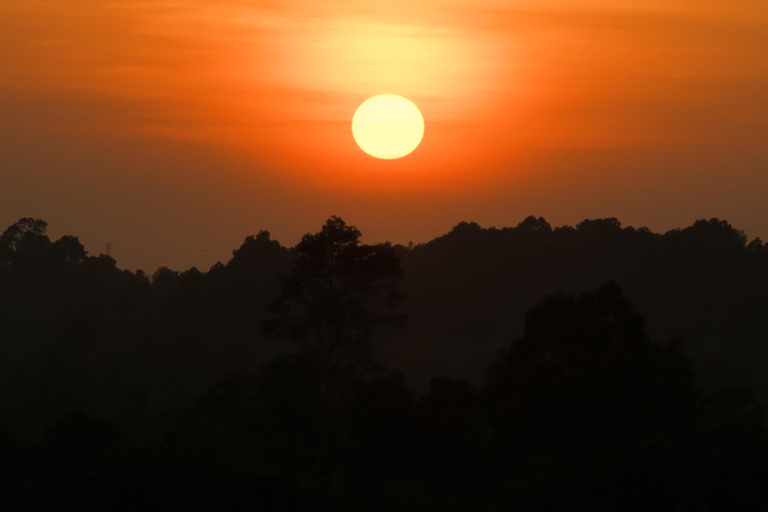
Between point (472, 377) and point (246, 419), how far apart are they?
38.8 meters

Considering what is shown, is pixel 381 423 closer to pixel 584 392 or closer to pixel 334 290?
pixel 584 392

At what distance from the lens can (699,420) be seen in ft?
154

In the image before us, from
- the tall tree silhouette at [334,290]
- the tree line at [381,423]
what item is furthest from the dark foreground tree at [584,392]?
the tall tree silhouette at [334,290]

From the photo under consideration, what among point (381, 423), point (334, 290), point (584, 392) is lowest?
point (381, 423)

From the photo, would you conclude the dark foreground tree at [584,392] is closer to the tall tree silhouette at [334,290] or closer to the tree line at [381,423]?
the tree line at [381,423]

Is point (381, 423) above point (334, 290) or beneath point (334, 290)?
beneath

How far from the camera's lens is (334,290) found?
2822 inches

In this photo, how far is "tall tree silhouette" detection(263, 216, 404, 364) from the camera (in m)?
70.8

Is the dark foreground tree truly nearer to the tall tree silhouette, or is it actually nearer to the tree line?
the tree line

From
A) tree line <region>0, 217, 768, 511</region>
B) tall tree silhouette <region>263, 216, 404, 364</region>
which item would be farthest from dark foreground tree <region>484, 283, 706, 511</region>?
tall tree silhouette <region>263, 216, 404, 364</region>

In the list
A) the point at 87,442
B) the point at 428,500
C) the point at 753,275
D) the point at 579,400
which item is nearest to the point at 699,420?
the point at 579,400

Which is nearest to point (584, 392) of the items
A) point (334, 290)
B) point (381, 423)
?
point (381, 423)

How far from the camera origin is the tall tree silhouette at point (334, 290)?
7081 cm

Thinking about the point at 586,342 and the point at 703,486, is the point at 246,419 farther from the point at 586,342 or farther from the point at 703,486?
the point at 703,486
